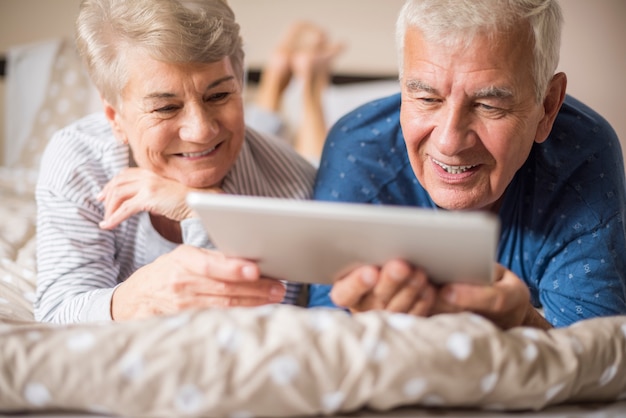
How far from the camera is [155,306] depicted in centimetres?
109

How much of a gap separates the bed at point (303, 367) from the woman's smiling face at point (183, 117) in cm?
52

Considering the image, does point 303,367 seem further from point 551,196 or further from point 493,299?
point 551,196

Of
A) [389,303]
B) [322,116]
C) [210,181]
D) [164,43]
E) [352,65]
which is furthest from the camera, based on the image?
[352,65]

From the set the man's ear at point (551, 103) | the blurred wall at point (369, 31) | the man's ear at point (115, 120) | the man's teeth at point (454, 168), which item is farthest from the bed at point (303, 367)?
the blurred wall at point (369, 31)

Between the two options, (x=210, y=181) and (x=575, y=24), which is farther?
(x=575, y=24)

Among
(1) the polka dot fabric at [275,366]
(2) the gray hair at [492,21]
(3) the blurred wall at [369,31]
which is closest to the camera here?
(1) the polka dot fabric at [275,366]

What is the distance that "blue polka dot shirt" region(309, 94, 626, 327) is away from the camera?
1.26 m

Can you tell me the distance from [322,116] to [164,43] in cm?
179

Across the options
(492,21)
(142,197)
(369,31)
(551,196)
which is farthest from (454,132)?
(369,31)

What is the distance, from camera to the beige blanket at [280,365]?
0.77 meters

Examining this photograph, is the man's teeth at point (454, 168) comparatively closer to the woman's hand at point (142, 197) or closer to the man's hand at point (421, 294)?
the man's hand at point (421, 294)

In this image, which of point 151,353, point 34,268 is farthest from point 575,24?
point 151,353

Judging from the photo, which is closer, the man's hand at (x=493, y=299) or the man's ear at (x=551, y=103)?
the man's hand at (x=493, y=299)

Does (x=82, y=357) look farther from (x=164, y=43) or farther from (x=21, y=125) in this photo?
(x=21, y=125)
